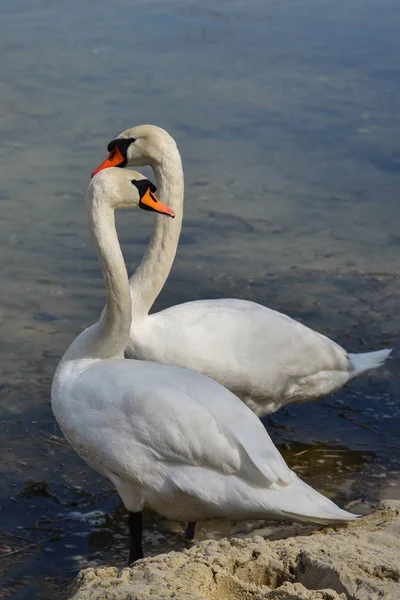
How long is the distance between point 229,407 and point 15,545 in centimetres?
134

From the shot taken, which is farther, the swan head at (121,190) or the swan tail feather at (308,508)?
A: the swan head at (121,190)

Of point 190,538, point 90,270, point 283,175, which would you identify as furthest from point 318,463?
point 283,175

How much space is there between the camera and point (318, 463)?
5906 mm

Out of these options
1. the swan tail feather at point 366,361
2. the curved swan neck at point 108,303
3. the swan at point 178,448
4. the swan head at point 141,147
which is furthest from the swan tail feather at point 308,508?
the swan head at point 141,147

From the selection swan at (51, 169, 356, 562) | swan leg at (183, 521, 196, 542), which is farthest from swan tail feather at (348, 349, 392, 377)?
swan at (51, 169, 356, 562)

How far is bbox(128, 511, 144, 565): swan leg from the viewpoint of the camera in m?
4.72

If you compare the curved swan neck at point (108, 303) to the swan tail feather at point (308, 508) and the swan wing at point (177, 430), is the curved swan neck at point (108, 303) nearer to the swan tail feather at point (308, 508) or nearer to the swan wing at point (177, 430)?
the swan wing at point (177, 430)

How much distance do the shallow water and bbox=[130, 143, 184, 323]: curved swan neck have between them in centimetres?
101

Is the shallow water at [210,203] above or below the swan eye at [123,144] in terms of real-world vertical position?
below

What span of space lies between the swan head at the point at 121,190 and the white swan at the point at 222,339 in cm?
72

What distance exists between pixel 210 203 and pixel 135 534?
492 cm

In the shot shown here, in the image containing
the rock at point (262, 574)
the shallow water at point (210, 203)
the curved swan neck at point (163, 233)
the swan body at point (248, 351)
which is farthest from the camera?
the curved swan neck at point (163, 233)

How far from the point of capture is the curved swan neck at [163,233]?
618 centimetres

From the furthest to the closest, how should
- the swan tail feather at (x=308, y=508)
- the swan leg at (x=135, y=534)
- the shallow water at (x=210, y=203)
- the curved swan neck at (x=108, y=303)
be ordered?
the shallow water at (x=210, y=203), the curved swan neck at (x=108, y=303), the swan leg at (x=135, y=534), the swan tail feather at (x=308, y=508)
